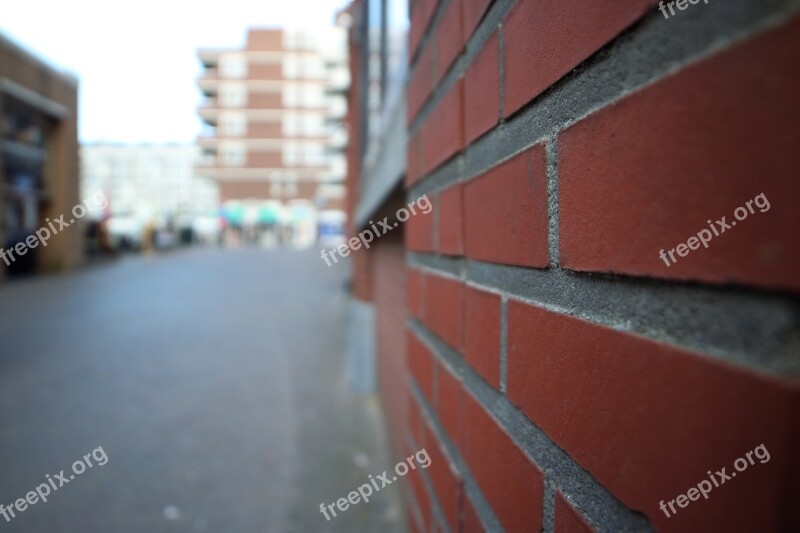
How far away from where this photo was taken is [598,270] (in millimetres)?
523

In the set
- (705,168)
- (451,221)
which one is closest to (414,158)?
(451,221)

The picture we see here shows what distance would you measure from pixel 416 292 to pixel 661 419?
1.09m

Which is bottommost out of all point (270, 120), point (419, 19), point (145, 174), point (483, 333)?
point (483, 333)

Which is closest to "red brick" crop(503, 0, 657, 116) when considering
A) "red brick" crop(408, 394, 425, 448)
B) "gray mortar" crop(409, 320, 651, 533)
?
"gray mortar" crop(409, 320, 651, 533)

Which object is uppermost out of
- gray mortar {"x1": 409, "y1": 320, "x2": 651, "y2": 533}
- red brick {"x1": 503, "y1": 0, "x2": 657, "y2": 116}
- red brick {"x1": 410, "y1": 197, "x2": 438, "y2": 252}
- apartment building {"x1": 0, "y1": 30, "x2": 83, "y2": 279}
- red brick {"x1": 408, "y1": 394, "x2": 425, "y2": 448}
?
apartment building {"x1": 0, "y1": 30, "x2": 83, "y2": 279}

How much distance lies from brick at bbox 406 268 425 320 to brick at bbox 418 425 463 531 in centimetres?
30

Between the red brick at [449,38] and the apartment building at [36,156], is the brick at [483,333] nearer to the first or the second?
the red brick at [449,38]

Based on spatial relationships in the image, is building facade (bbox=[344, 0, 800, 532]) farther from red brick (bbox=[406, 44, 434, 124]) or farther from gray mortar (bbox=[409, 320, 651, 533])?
red brick (bbox=[406, 44, 434, 124])

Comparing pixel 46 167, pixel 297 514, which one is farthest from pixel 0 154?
pixel 297 514

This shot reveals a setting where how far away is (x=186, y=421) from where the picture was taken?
14.9 ft

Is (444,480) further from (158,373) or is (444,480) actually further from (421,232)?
(158,373)

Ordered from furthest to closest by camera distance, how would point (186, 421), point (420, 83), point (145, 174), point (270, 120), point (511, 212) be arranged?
1. point (145, 174)
2. point (270, 120)
3. point (186, 421)
4. point (420, 83)
5. point (511, 212)

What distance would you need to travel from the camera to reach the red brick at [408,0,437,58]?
1.26m

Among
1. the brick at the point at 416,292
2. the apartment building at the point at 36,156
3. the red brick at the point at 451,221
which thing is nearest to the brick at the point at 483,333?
the red brick at the point at 451,221
